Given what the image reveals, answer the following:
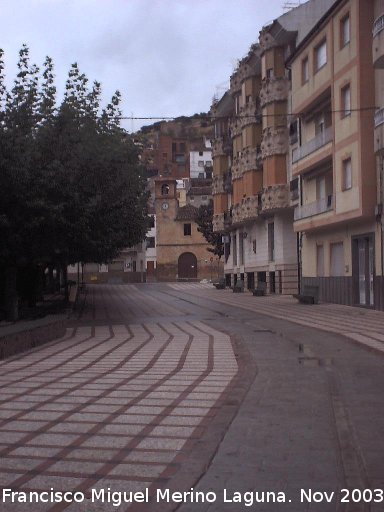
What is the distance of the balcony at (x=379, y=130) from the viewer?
22.8 m

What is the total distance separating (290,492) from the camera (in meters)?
4.87

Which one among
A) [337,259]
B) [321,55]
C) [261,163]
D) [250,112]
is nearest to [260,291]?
[261,163]

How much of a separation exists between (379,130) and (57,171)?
10849 millimetres

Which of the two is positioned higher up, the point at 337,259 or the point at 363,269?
→ the point at 337,259

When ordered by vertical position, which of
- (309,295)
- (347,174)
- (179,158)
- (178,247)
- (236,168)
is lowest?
(309,295)

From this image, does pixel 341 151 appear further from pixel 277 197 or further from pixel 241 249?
pixel 241 249

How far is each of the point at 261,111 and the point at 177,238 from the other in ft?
127

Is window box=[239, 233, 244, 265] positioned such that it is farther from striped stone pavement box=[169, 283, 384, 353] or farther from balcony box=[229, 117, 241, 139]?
striped stone pavement box=[169, 283, 384, 353]

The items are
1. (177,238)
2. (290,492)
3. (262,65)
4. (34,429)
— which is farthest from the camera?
(177,238)

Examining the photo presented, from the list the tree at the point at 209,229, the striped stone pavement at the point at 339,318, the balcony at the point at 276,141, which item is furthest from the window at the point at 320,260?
the tree at the point at 209,229

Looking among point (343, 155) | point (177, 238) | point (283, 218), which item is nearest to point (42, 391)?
point (343, 155)

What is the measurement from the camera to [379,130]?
23.2 m

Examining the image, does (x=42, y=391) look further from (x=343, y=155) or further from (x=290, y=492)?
(x=343, y=155)

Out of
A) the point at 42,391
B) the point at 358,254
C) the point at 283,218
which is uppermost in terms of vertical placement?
the point at 283,218
